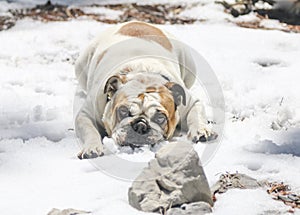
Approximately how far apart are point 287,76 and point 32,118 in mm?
2201

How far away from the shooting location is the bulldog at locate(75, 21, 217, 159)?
384cm

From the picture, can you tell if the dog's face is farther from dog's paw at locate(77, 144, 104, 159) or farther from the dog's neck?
dog's paw at locate(77, 144, 104, 159)

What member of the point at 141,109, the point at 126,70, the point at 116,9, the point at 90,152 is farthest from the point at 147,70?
the point at 116,9

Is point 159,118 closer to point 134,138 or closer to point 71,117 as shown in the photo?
point 134,138

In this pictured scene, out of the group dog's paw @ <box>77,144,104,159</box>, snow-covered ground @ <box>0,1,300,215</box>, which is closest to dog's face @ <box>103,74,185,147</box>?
dog's paw @ <box>77,144,104,159</box>

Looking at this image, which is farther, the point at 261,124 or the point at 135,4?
the point at 135,4

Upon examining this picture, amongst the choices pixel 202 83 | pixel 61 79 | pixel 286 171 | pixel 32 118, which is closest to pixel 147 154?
pixel 286 171

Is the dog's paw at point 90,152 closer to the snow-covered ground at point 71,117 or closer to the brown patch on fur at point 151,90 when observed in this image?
the snow-covered ground at point 71,117

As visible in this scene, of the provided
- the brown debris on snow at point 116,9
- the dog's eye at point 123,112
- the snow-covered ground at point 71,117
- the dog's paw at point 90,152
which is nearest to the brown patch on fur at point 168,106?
the dog's eye at point 123,112

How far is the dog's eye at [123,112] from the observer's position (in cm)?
383

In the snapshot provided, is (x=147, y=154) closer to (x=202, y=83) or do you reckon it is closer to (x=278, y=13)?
(x=202, y=83)

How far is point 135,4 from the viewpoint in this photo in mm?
7523

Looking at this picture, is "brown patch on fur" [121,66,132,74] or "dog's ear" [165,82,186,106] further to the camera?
"brown patch on fur" [121,66,132,74]

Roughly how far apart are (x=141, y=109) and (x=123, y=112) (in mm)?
110
